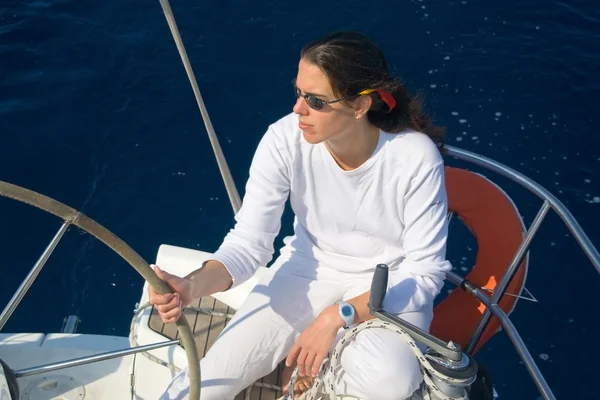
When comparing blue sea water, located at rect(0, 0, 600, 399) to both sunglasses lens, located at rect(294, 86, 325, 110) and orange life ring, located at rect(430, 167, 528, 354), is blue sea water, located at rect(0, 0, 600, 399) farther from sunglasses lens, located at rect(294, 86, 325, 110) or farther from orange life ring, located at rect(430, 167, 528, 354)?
sunglasses lens, located at rect(294, 86, 325, 110)

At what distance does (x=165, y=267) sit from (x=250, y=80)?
87.3 inches

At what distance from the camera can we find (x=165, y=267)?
6.89 feet

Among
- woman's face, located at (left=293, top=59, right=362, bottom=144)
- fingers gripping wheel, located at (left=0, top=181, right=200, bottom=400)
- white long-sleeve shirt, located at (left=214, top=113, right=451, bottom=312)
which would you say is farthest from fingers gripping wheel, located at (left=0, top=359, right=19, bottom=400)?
woman's face, located at (left=293, top=59, right=362, bottom=144)

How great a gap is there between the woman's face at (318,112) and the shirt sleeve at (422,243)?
24 cm

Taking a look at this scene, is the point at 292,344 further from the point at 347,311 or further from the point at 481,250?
the point at 481,250

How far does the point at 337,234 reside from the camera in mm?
1821

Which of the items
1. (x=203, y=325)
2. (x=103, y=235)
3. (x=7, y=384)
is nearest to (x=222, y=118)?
(x=203, y=325)

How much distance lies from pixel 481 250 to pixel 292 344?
2.18ft

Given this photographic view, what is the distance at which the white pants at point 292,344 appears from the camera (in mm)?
1485

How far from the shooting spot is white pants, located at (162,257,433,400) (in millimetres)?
1485

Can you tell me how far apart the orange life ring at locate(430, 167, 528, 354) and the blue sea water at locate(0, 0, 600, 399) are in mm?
1161

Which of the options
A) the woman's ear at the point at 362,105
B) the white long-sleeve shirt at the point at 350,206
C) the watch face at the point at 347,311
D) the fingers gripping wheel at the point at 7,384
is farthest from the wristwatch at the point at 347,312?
the fingers gripping wheel at the point at 7,384

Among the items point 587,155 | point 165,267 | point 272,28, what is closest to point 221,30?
point 272,28

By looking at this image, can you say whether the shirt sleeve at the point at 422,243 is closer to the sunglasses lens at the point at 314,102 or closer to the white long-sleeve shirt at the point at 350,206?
the white long-sleeve shirt at the point at 350,206
